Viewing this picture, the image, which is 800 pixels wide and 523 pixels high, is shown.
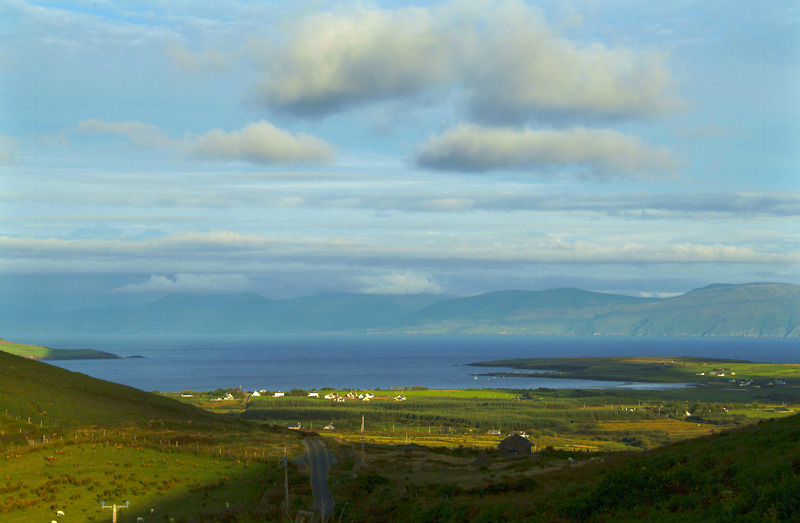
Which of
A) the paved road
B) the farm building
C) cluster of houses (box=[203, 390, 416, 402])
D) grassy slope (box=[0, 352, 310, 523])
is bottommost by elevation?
cluster of houses (box=[203, 390, 416, 402])

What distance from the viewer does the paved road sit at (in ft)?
115

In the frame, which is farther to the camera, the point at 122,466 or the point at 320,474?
the point at 320,474

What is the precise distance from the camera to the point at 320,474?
143 feet

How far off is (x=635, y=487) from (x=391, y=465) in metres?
25.1

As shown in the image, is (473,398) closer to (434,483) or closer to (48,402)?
(48,402)

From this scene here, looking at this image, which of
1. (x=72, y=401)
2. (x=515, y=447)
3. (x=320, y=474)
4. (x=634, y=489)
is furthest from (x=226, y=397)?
(x=634, y=489)

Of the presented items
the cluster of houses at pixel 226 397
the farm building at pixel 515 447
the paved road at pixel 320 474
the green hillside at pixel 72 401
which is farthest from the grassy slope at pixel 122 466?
the cluster of houses at pixel 226 397

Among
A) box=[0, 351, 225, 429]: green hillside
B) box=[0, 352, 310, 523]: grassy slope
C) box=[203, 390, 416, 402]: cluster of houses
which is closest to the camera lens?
box=[0, 352, 310, 523]: grassy slope

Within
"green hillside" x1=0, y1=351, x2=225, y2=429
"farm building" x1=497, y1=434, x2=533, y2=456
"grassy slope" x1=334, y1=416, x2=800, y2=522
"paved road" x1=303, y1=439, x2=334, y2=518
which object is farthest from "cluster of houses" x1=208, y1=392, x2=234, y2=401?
"grassy slope" x1=334, y1=416, x2=800, y2=522

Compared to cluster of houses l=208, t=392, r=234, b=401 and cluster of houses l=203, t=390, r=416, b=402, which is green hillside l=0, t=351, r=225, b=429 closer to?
cluster of houses l=208, t=392, r=234, b=401

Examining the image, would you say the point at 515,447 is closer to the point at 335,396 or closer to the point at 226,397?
the point at 335,396

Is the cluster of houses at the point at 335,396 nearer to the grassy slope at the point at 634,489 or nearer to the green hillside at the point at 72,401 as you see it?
the green hillside at the point at 72,401

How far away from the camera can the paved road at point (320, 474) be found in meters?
35.1

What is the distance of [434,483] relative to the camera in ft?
129
